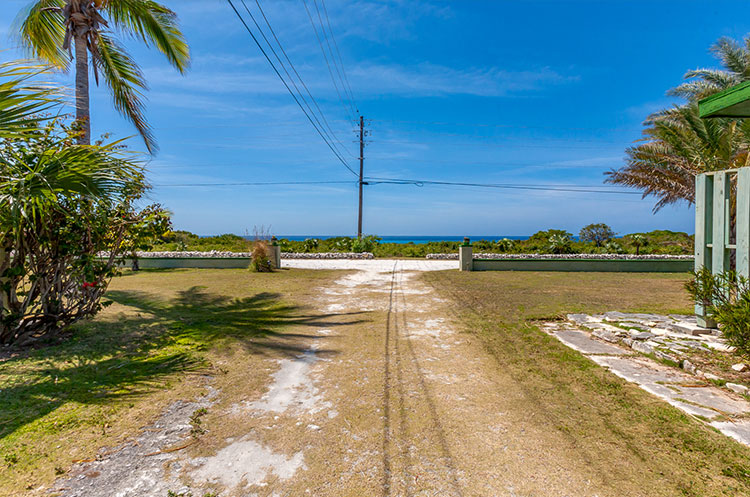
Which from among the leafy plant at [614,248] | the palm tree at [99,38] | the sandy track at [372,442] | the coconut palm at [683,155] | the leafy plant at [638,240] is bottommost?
the sandy track at [372,442]

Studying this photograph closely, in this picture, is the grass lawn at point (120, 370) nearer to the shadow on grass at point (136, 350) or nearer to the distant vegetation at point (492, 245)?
the shadow on grass at point (136, 350)

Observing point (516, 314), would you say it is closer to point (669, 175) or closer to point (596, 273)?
point (669, 175)

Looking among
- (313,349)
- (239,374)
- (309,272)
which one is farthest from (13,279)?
(309,272)

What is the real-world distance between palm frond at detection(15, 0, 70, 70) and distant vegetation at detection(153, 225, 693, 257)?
993 centimetres

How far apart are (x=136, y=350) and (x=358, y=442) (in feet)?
11.6

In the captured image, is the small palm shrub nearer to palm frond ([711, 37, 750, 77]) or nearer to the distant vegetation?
the distant vegetation

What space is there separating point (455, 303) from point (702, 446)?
5.34 metres

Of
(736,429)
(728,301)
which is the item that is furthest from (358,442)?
(728,301)

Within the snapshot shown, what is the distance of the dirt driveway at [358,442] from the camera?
6.87 feet

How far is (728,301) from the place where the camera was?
165 inches

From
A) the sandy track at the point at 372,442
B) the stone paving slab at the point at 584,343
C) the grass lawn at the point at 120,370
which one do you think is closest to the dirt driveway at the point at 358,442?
the sandy track at the point at 372,442

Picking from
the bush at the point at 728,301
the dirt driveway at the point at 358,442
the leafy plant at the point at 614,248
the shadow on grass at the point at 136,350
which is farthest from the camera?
the leafy plant at the point at 614,248

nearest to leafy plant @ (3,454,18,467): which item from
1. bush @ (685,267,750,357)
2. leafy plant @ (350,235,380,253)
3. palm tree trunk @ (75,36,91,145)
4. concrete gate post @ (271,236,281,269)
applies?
bush @ (685,267,750,357)

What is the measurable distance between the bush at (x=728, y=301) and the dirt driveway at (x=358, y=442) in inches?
83.5
